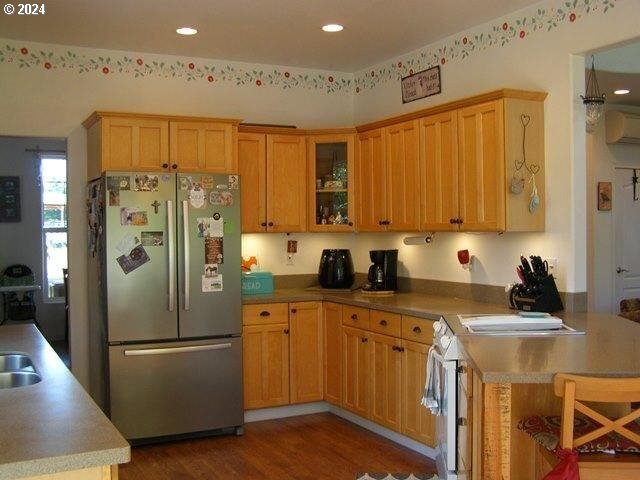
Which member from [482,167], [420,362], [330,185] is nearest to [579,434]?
[420,362]

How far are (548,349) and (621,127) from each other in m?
4.74

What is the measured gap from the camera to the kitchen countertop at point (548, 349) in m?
2.38

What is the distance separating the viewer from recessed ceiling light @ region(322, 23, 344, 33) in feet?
15.0

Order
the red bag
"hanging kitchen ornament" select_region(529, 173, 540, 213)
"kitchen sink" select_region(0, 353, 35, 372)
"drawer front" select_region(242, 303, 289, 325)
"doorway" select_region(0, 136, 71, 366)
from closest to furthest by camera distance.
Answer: the red bag, "kitchen sink" select_region(0, 353, 35, 372), "hanging kitchen ornament" select_region(529, 173, 540, 213), "drawer front" select_region(242, 303, 289, 325), "doorway" select_region(0, 136, 71, 366)

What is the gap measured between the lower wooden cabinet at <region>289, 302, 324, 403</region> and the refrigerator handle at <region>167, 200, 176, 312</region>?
93 centimetres

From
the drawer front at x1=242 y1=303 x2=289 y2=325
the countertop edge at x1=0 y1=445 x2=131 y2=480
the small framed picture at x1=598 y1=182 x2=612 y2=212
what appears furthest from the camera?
the small framed picture at x1=598 y1=182 x2=612 y2=212

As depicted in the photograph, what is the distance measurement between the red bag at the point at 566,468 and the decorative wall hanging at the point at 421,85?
10.8ft

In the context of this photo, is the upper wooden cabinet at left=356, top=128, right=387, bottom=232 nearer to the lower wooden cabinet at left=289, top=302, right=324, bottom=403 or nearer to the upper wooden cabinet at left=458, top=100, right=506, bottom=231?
the lower wooden cabinet at left=289, top=302, right=324, bottom=403

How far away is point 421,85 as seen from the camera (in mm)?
5168

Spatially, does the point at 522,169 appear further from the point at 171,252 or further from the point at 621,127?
the point at 621,127

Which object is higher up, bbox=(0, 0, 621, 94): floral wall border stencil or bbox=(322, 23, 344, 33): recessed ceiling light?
bbox=(322, 23, 344, 33): recessed ceiling light

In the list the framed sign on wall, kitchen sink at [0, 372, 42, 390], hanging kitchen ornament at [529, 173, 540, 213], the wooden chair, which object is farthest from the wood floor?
the framed sign on wall

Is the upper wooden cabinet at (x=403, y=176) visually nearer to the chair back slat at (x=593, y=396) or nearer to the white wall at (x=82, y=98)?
the white wall at (x=82, y=98)

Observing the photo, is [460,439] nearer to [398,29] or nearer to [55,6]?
[398,29]
